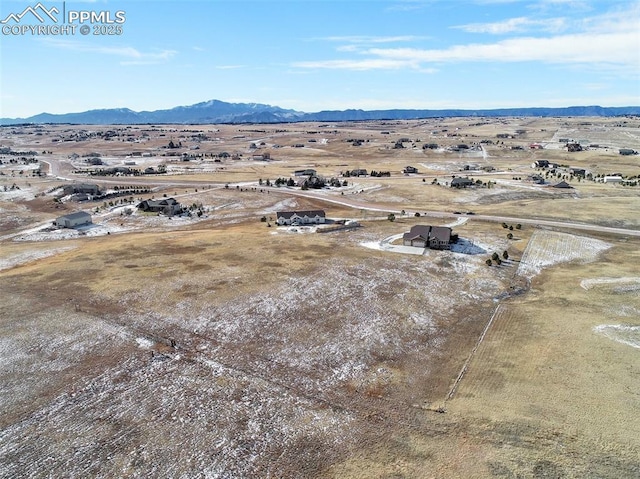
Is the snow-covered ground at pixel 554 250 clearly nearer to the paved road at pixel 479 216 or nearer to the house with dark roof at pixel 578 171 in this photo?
the paved road at pixel 479 216

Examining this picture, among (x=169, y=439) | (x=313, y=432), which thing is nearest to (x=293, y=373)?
(x=313, y=432)

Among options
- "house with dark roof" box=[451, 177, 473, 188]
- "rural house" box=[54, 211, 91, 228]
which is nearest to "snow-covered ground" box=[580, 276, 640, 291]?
"house with dark roof" box=[451, 177, 473, 188]

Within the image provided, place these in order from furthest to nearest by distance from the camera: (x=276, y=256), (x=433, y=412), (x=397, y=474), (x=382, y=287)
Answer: (x=276, y=256) → (x=382, y=287) → (x=433, y=412) → (x=397, y=474)

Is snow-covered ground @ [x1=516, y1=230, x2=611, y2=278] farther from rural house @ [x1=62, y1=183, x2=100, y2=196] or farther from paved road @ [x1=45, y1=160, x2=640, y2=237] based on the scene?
rural house @ [x1=62, y1=183, x2=100, y2=196]

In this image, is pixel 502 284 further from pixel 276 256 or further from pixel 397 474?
pixel 397 474

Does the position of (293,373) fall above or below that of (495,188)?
below

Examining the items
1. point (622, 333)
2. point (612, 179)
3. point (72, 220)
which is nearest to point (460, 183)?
point (612, 179)
